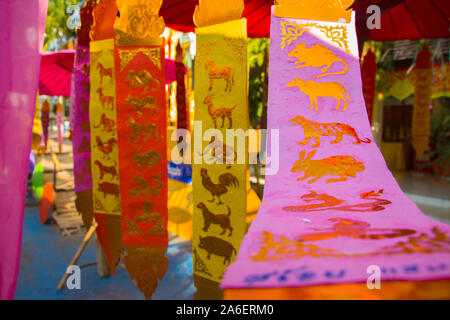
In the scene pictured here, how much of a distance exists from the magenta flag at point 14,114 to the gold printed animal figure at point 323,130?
1.18 m

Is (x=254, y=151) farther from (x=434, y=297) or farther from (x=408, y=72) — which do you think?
(x=408, y=72)

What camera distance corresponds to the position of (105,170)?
2.55 meters

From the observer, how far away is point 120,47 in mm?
2145

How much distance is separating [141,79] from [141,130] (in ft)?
1.07

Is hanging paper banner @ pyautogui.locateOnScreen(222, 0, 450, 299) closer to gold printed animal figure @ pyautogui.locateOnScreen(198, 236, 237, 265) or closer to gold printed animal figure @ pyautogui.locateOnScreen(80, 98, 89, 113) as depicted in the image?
gold printed animal figure @ pyautogui.locateOnScreen(198, 236, 237, 265)

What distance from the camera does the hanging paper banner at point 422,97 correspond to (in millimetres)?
4793

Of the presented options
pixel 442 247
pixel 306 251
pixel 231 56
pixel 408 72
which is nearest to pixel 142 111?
pixel 231 56

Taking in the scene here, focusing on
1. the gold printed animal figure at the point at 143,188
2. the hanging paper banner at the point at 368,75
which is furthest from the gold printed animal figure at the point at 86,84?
the hanging paper banner at the point at 368,75

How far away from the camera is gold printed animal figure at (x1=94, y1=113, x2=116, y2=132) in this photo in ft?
8.07

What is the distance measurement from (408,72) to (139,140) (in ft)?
24.5

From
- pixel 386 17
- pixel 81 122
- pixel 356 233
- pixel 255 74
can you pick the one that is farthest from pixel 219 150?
pixel 255 74

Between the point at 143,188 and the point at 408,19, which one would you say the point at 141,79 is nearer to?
the point at 143,188

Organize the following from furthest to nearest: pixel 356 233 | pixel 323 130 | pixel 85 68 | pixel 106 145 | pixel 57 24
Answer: pixel 57 24 < pixel 85 68 < pixel 106 145 < pixel 323 130 < pixel 356 233
